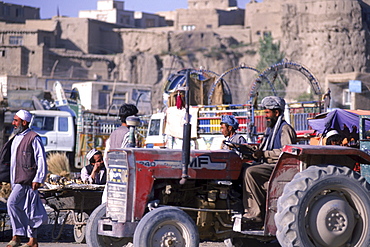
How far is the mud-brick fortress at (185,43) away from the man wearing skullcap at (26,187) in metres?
38.0

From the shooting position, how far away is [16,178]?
7902 millimetres

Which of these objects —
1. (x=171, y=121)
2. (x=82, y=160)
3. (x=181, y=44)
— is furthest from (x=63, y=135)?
(x=181, y=44)

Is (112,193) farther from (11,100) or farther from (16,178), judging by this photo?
(11,100)

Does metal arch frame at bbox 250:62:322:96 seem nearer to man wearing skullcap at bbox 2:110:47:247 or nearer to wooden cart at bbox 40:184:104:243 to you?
wooden cart at bbox 40:184:104:243

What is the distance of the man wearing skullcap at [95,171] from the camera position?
32.6 ft

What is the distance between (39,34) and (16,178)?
52.8 metres

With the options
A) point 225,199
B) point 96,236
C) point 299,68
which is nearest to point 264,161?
point 225,199

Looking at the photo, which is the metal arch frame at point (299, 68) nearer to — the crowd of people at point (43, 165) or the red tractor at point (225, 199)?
the crowd of people at point (43, 165)

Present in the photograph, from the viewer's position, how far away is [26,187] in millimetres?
7949

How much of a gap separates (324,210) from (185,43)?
61.5 metres

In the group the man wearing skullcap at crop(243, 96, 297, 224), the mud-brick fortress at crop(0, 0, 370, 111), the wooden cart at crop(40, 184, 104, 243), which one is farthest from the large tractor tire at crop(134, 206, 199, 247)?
the mud-brick fortress at crop(0, 0, 370, 111)

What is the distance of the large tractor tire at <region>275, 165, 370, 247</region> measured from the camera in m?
6.29

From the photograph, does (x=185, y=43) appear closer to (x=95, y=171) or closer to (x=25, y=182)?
(x=95, y=171)

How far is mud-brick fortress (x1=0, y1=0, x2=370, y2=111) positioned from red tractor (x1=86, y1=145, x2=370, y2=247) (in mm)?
39711
